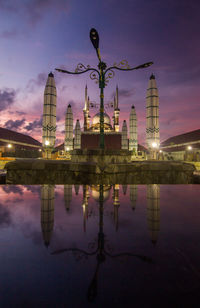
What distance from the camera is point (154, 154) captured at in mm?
14602

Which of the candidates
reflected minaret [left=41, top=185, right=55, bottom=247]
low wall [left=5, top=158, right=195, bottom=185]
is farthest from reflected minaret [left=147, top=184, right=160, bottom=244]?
low wall [left=5, top=158, right=195, bottom=185]

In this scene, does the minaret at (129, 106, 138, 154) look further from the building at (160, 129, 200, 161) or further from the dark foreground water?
the dark foreground water

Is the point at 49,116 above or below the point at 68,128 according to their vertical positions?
below

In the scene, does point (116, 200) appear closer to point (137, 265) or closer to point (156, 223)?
point (156, 223)

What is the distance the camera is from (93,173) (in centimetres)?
502

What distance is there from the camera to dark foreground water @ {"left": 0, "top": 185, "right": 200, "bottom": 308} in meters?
0.70

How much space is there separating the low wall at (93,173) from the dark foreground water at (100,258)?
125 inches

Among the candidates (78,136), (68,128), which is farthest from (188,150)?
(68,128)

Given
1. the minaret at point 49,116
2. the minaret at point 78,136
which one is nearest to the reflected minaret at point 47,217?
the minaret at point 49,116

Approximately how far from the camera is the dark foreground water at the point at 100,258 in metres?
0.70

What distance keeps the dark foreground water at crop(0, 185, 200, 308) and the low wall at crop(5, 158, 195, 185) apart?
318 centimetres

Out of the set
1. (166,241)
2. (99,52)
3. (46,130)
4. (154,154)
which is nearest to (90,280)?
(166,241)

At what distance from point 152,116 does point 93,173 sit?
11150 millimetres

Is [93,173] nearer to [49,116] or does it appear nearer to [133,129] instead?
[49,116]
